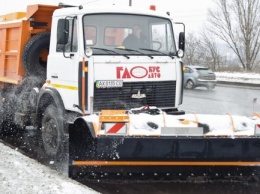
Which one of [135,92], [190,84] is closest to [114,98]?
[135,92]

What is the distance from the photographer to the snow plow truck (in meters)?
5.77

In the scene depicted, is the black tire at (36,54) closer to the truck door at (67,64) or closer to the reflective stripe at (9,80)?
the reflective stripe at (9,80)

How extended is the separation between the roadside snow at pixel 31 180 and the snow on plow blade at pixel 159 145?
0.28 meters

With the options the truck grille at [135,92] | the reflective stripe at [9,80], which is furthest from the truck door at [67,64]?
the reflective stripe at [9,80]

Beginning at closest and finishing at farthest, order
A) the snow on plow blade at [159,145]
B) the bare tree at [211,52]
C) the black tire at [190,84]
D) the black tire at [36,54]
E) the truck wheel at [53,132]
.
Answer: the snow on plow blade at [159,145], the truck wheel at [53,132], the black tire at [36,54], the black tire at [190,84], the bare tree at [211,52]

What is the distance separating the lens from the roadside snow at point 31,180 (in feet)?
17.7

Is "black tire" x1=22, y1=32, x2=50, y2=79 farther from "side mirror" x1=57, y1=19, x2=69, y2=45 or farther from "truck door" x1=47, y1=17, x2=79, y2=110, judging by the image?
"side mirror" x1=57, y1=19, x2=69, y2=45

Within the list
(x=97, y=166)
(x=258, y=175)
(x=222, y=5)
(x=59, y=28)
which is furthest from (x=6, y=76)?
(x=222, y=5)

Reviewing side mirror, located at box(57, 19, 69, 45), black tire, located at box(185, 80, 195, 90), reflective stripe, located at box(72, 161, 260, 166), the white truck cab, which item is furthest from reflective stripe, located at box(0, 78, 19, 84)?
black tire, located at box(185, 80, 195, 90)

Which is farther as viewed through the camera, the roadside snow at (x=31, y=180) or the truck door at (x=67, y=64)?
the truck door at (x=67, y=64)

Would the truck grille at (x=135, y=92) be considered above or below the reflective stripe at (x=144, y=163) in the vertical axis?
above

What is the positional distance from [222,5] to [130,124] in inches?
1730

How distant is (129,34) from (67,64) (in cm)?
111

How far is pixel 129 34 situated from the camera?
7086 millimetres
